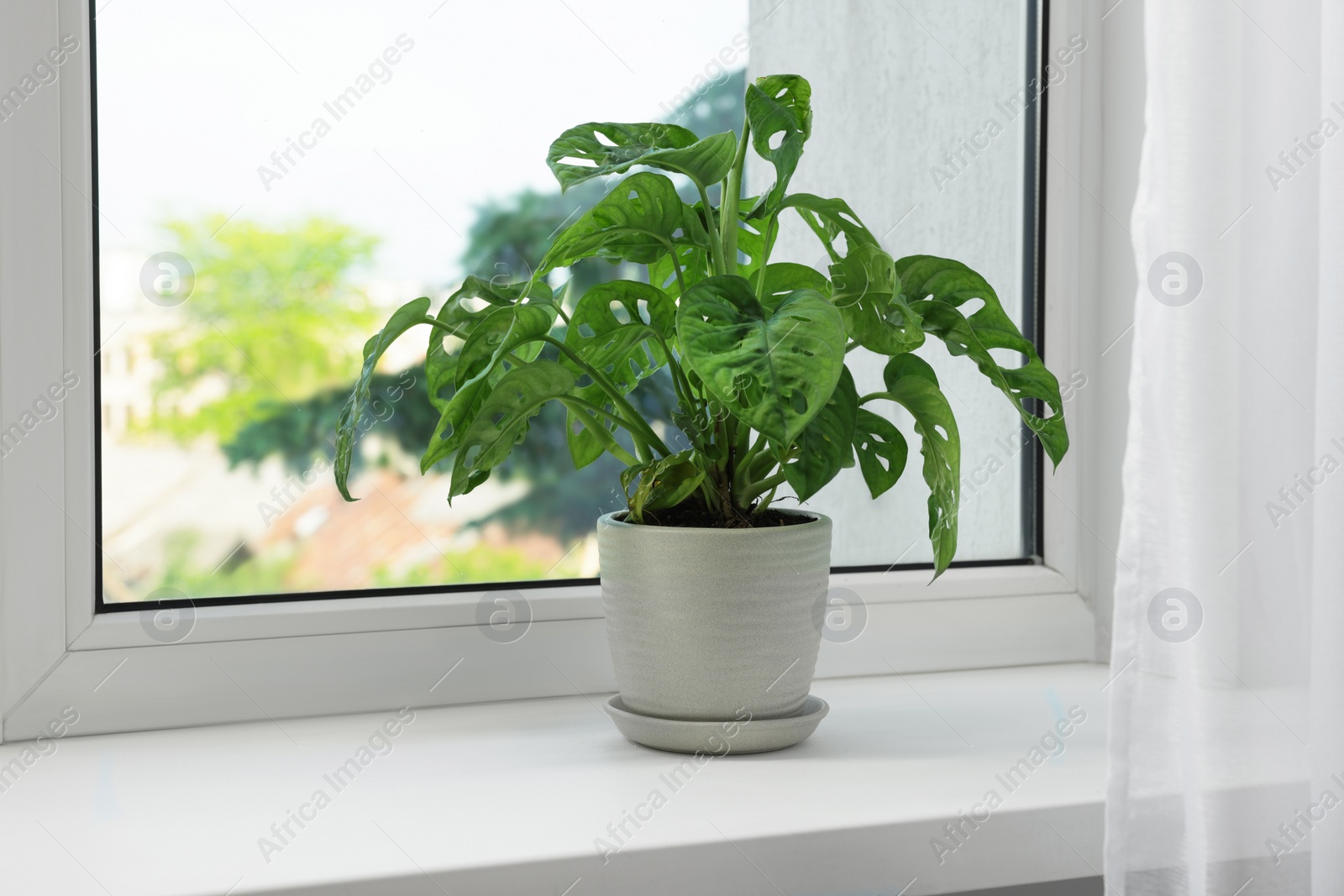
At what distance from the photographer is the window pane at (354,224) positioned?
949 mm

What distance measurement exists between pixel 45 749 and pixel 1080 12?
1.23 m

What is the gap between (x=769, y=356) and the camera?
68cm

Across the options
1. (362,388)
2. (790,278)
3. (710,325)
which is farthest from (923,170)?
(362,388)

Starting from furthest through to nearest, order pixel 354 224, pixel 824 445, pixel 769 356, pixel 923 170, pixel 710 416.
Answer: pixel 923 170
pixel 354 224
pixel 710 416
pixel 824 445
pixel 769 356

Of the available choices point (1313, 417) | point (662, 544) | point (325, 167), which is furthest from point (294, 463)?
point (1313, 417)

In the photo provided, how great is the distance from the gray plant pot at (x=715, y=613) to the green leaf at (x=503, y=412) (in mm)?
112

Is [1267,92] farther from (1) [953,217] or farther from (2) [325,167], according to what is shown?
(2) [325,167]

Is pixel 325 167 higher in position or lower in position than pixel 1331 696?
higher

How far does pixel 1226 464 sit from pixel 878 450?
0.28m

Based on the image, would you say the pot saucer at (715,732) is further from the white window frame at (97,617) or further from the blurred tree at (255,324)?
the blurred tree at (255,324)

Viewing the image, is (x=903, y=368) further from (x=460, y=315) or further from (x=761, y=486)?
(x=460, y=315)

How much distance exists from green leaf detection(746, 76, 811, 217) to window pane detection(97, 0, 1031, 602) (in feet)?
0.88

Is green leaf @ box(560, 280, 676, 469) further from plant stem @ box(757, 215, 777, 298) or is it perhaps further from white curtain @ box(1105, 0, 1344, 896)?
white curtain @ box(1105, 0, 1344, 896)

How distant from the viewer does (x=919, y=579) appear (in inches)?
46.1
